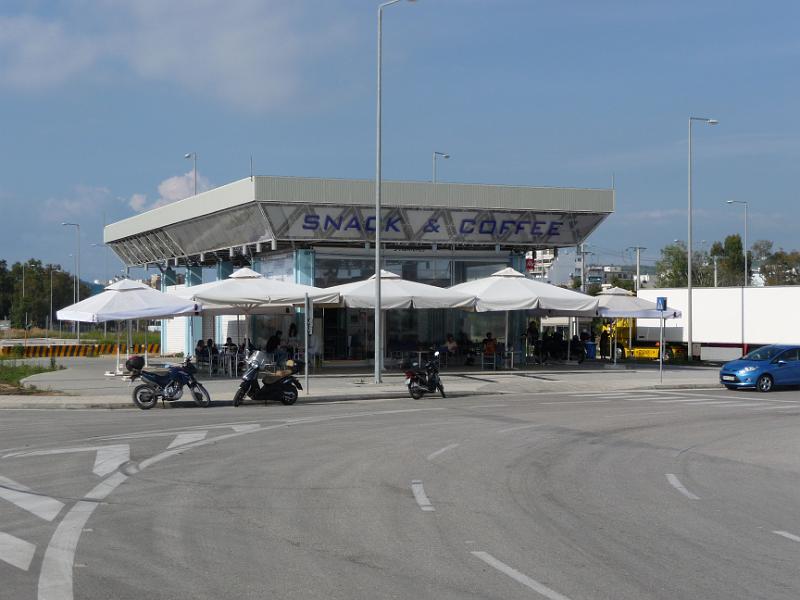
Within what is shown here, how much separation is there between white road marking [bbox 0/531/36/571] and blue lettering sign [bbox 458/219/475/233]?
3284cm

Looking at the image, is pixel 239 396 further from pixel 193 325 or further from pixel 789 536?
pixel 193 325

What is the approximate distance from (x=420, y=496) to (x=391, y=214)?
94.3 ft

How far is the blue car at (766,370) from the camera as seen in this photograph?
30.6 m

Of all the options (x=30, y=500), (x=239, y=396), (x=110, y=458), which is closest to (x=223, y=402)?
(x=239, y=396)

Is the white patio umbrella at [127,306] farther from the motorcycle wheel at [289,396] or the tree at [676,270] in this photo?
the tree at [676,270]

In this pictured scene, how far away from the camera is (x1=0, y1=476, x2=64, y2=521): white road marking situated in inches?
393

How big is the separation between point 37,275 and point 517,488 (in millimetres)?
111623

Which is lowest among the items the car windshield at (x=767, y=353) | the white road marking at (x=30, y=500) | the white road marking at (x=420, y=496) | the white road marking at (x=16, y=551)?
the white road marking at (x=420, y=496)

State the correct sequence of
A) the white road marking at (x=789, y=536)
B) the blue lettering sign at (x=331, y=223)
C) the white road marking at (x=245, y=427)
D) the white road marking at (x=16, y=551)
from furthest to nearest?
1. the blue lettering sign at (x=331, y=223)
2. the white road marking at (x=245, y=427)
3. the white road marking at (x=789, y=536)
4. the white road marking at (x=16, y=551)

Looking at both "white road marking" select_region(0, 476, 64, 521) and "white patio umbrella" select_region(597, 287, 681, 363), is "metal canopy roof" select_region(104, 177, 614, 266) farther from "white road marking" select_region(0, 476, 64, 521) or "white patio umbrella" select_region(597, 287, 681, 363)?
"white road marking" select_region(0, 476, 64, 521)

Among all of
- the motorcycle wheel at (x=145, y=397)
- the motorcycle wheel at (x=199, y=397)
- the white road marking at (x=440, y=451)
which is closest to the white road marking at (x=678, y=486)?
the white road marking at (x=440, y=451)

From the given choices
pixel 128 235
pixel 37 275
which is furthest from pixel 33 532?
pixel 37 275

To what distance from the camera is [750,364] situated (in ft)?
102

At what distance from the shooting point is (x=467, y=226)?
40.8 m
